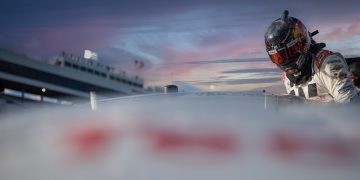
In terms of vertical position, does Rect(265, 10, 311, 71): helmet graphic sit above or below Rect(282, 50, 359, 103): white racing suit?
above

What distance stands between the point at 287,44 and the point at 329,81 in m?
0.57

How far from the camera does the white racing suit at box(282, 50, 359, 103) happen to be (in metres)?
3.68

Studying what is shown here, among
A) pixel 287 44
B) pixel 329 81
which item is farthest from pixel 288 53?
pixel 329 81

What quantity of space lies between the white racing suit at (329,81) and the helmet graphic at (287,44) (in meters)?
0.15

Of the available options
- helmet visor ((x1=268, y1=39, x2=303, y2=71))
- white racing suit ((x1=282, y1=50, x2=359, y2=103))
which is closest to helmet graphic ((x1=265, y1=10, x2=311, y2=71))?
helmet visor ((x1=268, y1=39, x2=303, y2=71))

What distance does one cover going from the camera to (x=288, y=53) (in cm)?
421

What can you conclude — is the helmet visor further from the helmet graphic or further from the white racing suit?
the white racing suit

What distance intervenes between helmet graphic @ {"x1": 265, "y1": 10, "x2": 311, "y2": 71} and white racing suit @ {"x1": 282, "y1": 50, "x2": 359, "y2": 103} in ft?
0.50

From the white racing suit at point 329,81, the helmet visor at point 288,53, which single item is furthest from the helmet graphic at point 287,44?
the white racing suit at point 329,81

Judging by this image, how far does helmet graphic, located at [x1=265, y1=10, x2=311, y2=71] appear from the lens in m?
4.20

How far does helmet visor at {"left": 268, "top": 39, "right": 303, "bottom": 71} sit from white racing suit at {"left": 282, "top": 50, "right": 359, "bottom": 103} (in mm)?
181

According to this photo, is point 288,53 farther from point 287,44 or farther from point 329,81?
point 329,81

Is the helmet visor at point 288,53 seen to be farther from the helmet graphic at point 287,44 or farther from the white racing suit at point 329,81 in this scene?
the white racing suit at point 329,81

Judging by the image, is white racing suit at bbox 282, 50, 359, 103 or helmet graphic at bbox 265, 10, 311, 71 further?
helmet graphic at bbox 265, 10, 311, 71
